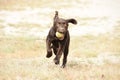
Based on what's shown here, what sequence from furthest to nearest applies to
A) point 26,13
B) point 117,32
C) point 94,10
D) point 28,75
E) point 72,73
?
point 94,10 → point 26,13 → point 117,32 → point 72,73 → point 28,75

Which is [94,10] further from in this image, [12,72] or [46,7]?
[12,72]

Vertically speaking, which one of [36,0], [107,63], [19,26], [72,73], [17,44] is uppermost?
[72,73]

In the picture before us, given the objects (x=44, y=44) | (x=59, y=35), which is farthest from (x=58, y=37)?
(x=44, y=44)

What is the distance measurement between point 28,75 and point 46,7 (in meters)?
47.6

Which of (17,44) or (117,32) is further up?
(17,44)

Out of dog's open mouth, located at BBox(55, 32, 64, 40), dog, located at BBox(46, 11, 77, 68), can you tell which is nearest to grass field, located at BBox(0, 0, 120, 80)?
dog, located at BBox(46, 11, 77, 68)

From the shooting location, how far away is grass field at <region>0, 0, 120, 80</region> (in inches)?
451

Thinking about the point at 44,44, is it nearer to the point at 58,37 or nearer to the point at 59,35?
the point at 58,37

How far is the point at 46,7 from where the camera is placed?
190 feet

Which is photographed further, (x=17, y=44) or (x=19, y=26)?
(x=19, y=26)

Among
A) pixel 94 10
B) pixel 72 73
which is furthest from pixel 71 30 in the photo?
pixel 72 73

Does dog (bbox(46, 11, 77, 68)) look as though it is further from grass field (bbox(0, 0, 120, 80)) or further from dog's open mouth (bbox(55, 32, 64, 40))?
grass field (bbox(0, 0, 120, 80))

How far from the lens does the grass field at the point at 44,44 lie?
11461 millimetres

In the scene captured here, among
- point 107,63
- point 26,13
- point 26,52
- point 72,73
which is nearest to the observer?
point 72,73
